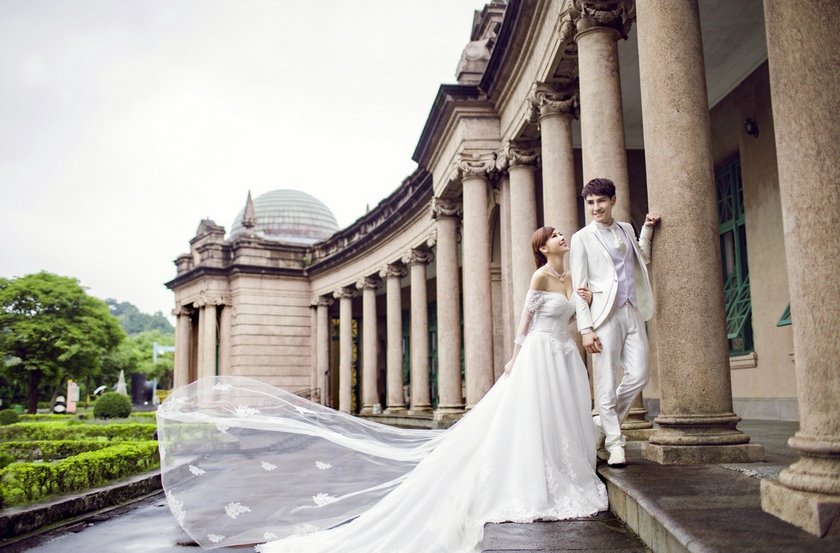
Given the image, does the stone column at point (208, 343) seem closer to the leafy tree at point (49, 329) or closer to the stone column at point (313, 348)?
the stone column at point (313, 348)

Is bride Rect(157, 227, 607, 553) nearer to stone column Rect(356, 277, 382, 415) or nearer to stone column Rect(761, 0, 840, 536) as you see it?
stone column Rect(761, 0, 840, 536)

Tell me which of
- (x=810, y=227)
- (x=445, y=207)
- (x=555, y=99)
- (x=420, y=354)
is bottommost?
(x=420, y=354)

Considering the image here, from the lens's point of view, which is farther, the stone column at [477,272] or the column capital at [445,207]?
the column capital at [445,207]

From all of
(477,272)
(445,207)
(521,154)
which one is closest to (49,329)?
(445,207)

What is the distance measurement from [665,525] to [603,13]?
9082mm

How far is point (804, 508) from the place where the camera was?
486 cm

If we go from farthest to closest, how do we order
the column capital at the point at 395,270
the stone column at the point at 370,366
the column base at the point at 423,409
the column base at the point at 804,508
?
the stone column at the point at 370,366
the column capital at the point at 395,270
the column base at the point at 423,409
the column base at the point at 804,508

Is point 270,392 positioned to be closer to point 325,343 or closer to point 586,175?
point 586,175

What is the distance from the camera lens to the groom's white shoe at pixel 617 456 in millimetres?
8062

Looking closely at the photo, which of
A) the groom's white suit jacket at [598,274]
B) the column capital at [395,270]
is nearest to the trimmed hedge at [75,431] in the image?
the column capital at [395,270]

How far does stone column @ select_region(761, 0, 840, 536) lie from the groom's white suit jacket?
267cm

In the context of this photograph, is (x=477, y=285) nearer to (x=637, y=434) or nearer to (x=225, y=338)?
(x=637, y=434)

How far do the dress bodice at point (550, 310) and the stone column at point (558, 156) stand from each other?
5723 millimetres

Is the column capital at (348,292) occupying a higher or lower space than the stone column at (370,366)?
higher
